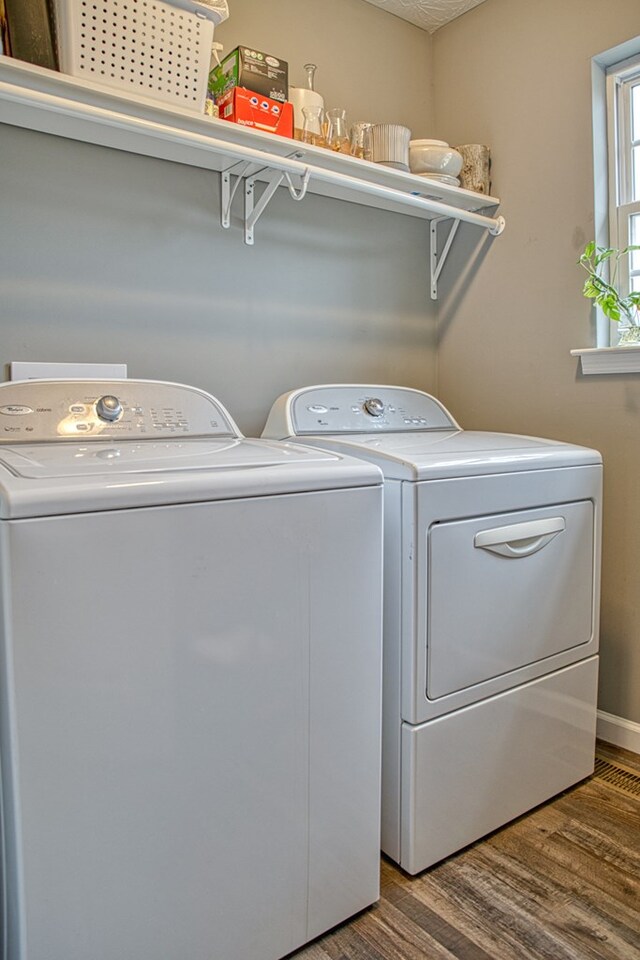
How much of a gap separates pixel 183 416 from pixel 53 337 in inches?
14.7

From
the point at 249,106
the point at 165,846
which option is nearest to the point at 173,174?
the point at 249,106

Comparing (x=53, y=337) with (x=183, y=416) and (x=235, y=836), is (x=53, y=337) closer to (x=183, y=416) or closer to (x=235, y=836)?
(x=183, y=416)

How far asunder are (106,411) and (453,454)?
80 centimetres

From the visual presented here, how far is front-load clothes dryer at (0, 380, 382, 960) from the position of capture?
3.11 feet

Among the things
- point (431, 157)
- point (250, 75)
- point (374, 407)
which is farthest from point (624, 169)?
point (250, 75)

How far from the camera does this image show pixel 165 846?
107 centimetres

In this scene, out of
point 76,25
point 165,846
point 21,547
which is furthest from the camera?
point 76,25

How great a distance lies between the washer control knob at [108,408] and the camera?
1519mm

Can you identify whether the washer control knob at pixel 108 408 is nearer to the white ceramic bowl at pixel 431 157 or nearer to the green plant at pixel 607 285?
the white ceramic bowl at pixel 431 157

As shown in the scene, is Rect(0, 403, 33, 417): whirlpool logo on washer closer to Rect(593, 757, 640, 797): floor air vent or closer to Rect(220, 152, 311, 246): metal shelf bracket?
Rect(220, 152, 311, 246): metal shelf bracket

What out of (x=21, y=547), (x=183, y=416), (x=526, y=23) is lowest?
(x=21, y=547)

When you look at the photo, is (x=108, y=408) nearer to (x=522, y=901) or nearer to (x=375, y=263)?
(x=375, y=263)

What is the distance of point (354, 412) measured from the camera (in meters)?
1.98

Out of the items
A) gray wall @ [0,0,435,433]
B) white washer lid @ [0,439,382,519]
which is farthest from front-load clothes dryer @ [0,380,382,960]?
gray wall @ [0,0,435,433]
